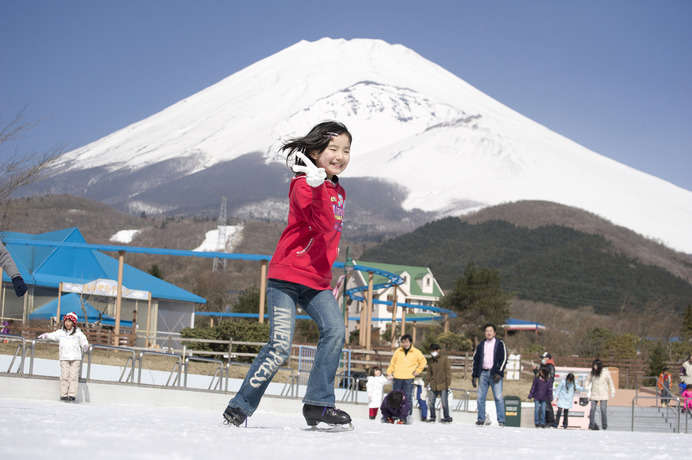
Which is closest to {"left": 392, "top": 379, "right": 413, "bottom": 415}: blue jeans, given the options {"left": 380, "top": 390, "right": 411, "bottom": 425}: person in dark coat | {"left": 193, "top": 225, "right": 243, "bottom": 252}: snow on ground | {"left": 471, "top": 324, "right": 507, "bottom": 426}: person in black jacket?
{"left": 380, "top": 390, "right": 411, "bottom": 425}: person in dark coat

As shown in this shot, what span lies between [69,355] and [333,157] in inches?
202

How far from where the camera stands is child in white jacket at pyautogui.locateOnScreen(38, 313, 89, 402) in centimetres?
817

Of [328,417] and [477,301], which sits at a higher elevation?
[477,301]

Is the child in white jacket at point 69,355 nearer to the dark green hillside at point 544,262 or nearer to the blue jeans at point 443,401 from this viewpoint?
the blue jeans at point 443,401

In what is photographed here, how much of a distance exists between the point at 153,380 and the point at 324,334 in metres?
10.7

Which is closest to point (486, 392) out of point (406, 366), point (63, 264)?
point (406, 366)

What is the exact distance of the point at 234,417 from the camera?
396cm

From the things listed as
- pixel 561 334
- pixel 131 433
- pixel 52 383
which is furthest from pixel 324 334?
pixel 561 334

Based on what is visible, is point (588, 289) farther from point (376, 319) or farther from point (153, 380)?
point (153, 380)

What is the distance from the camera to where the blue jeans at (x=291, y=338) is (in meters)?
4.12

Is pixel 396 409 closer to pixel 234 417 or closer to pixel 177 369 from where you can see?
pixel 177 369

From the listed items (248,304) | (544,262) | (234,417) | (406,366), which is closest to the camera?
(234,417)

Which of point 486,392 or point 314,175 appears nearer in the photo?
point 314,175

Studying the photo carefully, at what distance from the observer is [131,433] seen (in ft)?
8.52
